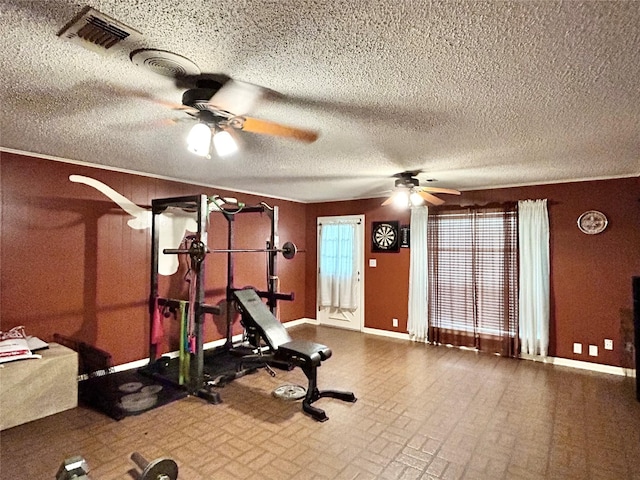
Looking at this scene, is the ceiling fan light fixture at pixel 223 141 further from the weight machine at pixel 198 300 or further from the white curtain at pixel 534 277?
the white curtain at pixel 534 277

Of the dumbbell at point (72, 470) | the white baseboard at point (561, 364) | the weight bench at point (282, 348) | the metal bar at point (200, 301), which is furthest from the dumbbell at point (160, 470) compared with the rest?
the white baseboard at point (561, 364)

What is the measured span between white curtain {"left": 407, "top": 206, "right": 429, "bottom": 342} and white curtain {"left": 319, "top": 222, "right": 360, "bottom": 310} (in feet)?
3.62

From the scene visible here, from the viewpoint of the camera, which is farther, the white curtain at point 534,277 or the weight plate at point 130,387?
the white curtain at point 534,277

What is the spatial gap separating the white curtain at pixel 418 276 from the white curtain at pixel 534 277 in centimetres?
134

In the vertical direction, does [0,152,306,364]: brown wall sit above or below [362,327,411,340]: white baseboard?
above

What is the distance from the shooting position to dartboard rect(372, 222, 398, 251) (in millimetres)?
6078

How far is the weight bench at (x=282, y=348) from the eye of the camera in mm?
3391

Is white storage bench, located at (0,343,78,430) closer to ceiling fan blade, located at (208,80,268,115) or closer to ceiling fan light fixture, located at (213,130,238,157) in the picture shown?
ceiling fan light fixture, located at (213,130,238,157)

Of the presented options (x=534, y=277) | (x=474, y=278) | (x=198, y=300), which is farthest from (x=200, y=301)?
(x=534, y=277)

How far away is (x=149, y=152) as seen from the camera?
3453 millimetres

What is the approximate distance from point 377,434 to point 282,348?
3.97ft

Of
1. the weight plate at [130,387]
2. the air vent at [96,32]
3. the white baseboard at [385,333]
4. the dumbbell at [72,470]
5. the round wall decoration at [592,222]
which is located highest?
the air vent at [96,32]

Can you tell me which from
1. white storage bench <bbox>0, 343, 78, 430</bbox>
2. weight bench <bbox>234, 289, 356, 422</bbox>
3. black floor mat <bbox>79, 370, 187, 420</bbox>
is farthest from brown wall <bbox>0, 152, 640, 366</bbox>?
weight bench <bbox>234, 289, 356, 422</bbox>

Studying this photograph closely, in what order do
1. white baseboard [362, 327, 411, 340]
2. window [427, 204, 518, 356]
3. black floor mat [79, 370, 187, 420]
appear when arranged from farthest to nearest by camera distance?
white baseboard [362, 327, 411, 340] → window [427, 204, 518, 356] → black floor mat [79, 370, 187, 420]
